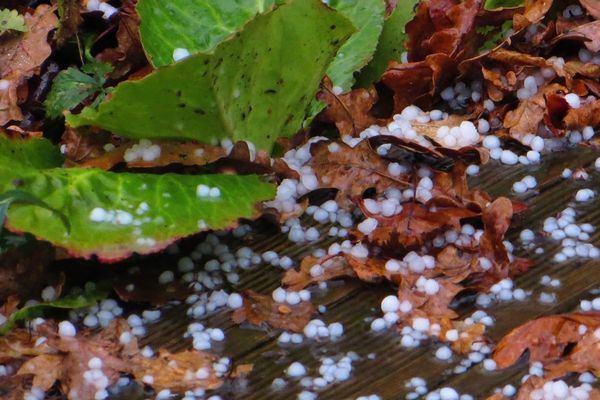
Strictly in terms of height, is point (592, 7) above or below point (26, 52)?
above

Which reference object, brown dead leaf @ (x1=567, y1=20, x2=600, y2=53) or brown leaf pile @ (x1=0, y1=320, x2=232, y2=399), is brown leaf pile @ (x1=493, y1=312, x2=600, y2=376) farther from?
brown dead leaf @ (x1=567, y1=20, x2=600, y2=53)

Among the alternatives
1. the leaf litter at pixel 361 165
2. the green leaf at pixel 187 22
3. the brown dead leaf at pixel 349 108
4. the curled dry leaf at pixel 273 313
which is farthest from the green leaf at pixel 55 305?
the brown dead leaf at pixel 349 108

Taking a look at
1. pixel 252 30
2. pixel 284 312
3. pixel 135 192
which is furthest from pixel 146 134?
pixel 284 312

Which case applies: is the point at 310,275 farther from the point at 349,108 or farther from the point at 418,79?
the point at 418,79

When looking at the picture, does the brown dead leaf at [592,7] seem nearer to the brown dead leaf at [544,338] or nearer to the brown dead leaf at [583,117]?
the brown dead leaf at [583,117]

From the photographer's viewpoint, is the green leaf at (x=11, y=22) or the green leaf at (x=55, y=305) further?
the green leaf at (x=11, y=22)

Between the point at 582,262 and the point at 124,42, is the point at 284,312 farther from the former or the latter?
the point at 124,42

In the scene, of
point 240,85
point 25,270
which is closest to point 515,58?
point 240,85
